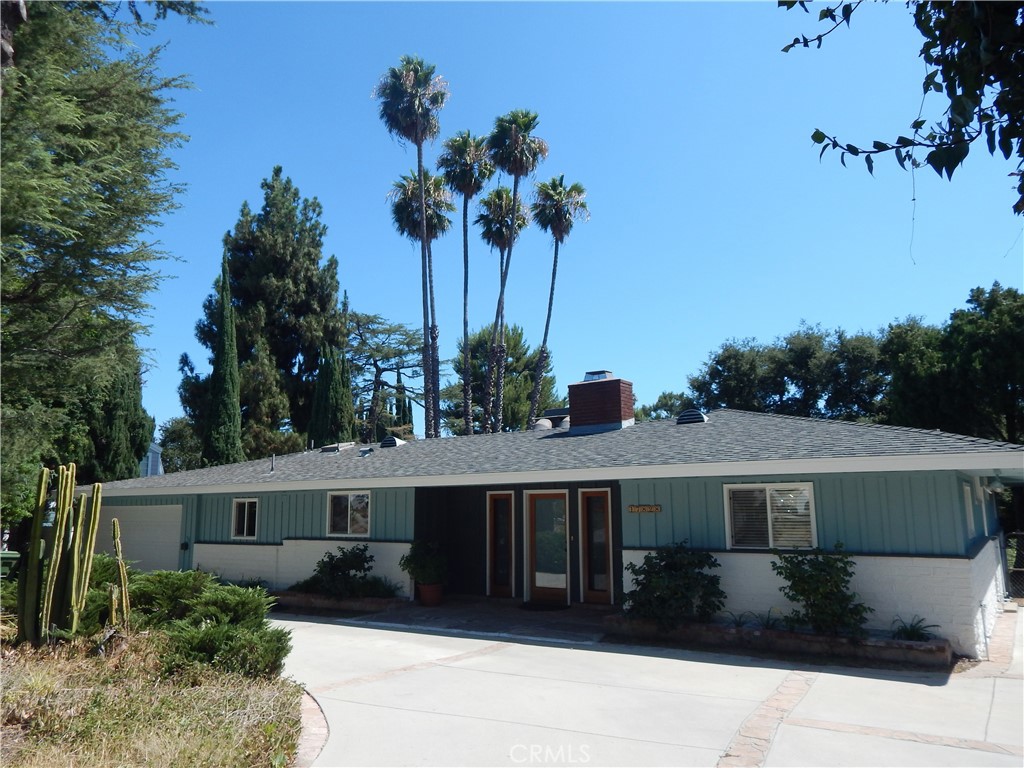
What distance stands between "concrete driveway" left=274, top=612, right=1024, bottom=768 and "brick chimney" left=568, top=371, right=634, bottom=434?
6.49 m

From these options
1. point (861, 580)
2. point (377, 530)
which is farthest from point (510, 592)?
point (861, 580)

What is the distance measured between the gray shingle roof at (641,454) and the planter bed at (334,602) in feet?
7.54

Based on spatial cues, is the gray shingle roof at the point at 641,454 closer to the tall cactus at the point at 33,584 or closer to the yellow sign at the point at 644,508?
the yellow sign at the point at 644,508

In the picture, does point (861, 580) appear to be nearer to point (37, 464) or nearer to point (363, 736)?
point (363, 736)

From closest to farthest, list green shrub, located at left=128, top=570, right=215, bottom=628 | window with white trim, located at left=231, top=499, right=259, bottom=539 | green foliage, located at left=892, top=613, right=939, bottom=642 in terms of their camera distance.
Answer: green shrub, located at left=128, top=570, right=215, bottom=628
green foliage, located at left=892, top=613, right=939, bottom=642
window with white trim, located at left=231, top=499, right=259, bottom=539

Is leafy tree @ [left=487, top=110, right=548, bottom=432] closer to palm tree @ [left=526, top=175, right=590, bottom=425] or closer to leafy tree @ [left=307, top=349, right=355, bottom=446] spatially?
palm tree @ [left=526, top=175, right=590, bottom=425]

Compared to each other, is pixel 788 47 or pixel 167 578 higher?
pixel 788 47

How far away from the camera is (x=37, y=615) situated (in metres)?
7.93

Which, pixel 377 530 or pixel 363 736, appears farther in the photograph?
pixel 377 530

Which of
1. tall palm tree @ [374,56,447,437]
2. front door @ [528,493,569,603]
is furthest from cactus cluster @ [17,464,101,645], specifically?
tall palm tree @ [374,56,447,437]

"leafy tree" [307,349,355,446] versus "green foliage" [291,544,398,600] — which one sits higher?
"leafy tree" [307,349,355,446]

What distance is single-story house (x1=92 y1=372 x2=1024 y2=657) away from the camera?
9336 millimetres

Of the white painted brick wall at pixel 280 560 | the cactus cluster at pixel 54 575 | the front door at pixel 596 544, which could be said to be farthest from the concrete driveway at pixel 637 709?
the white painted brick wall at pixel 280 560

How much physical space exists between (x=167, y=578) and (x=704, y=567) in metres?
7.33
